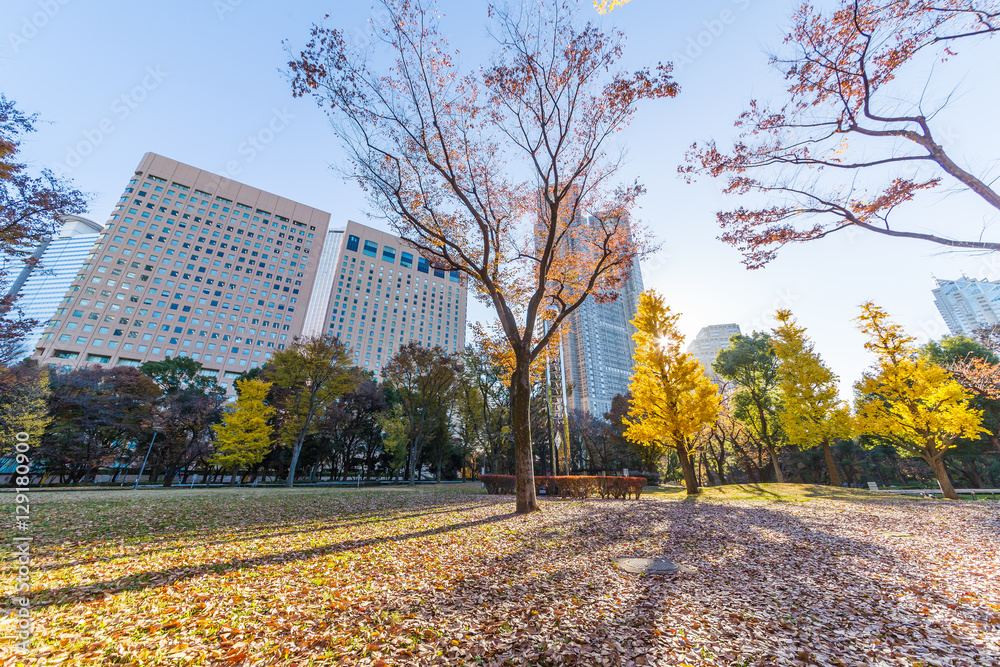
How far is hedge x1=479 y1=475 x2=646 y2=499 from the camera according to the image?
16.6m

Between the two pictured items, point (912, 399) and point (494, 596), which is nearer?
point (494, 596)

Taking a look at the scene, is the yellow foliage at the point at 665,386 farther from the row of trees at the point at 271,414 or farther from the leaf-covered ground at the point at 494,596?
the leaf-covered ground at the point at 494,596

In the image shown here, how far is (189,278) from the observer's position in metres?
74.9

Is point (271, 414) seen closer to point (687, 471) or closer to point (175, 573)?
point (175, 573)

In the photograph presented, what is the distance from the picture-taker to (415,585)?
14.7 ft

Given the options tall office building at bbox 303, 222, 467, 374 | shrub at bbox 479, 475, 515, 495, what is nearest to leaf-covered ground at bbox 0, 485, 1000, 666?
shrub at bbox 479, 475, 515, 495

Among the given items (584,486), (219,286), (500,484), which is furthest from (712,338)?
(219,286)

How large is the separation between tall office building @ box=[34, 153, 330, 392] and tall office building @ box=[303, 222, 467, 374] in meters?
8.91

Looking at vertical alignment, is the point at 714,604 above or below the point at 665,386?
below

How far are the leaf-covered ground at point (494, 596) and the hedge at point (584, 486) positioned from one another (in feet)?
29.4

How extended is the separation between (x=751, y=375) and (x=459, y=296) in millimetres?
91607

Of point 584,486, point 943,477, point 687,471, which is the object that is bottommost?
point 584,486

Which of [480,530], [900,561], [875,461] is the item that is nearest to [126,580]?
[480,530]

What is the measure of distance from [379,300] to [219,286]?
35.3 meters
